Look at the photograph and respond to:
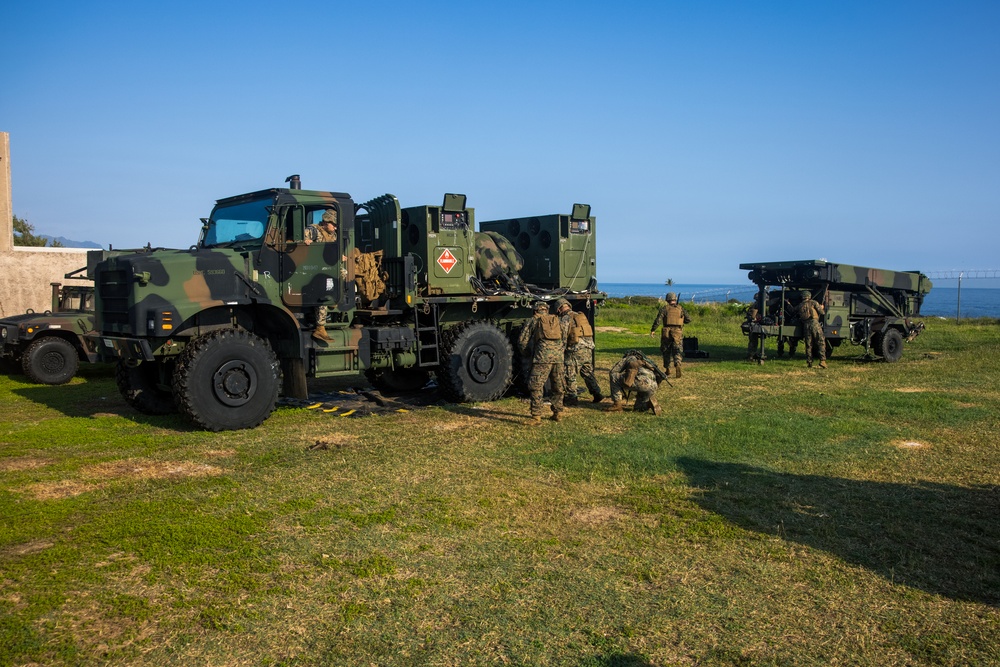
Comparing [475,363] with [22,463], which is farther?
[475,363]

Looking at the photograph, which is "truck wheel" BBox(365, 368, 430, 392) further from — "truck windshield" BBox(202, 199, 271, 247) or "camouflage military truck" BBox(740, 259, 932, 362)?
"camouflage military truck" BBox(740, 259, 932, 362)

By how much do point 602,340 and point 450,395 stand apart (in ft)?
38.7

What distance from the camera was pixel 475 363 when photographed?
11.6m

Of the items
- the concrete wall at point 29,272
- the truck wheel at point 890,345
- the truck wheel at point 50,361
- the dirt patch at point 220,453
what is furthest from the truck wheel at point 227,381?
the truck wheel at point 890,345

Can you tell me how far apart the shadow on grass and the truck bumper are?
19.7 feet

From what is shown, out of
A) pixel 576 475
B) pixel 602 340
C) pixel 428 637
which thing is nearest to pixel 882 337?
pixel 602 340

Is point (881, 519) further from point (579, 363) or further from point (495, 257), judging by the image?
point (495, 257)

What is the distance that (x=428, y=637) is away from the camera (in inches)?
164

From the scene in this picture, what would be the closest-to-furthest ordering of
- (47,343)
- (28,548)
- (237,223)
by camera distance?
(28,548)
(237,223)
(47,343)

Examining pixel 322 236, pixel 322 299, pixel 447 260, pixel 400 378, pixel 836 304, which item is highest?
pixel 322 236

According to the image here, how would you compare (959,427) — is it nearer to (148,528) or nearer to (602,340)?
(148,528)

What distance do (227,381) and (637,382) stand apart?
17.4ft

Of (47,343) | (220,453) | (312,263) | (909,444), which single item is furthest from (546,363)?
(47,343)

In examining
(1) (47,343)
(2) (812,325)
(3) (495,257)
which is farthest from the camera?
(2) (812,325)
